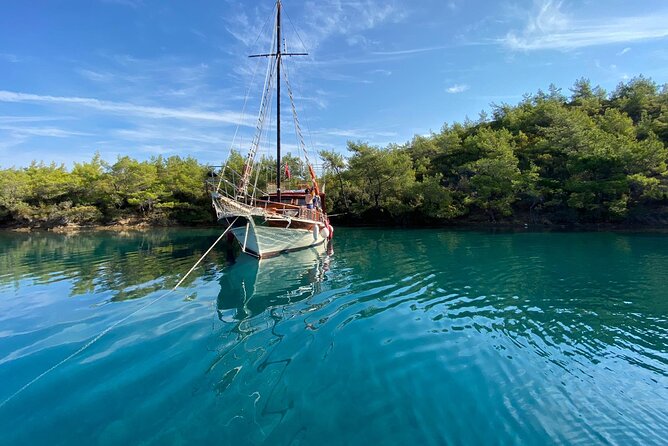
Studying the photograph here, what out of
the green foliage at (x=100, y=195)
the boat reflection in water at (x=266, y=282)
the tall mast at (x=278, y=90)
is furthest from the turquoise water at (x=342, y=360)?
the green foliage at (x=100, y=195)

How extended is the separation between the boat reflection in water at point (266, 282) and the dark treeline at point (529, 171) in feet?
89.2

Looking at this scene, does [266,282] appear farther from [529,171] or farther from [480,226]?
[529,171]

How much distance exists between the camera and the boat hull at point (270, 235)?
18.5 metres

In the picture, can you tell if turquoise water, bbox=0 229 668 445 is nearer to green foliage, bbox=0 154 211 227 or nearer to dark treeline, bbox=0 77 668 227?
dark treeline, bbox=0 77 668 227

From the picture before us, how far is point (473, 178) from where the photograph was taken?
131 ft

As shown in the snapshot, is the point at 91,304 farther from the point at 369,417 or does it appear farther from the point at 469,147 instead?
the point at 469,147

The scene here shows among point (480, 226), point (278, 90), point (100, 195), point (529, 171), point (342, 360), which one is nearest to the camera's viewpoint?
point (342, 360)

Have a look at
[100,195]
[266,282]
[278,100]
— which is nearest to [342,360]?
[266,282]

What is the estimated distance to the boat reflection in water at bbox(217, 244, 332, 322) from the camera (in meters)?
10.3

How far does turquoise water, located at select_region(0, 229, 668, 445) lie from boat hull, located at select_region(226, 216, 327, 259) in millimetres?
4793

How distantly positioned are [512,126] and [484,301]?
48541mm

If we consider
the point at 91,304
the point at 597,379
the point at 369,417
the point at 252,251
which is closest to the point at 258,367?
the point at 369,417

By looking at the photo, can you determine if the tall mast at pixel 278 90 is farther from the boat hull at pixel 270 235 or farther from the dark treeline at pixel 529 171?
the dark treeline at pixel 529 171

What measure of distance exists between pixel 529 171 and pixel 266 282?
35704 millimetres
